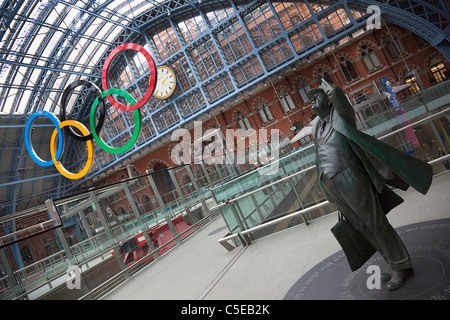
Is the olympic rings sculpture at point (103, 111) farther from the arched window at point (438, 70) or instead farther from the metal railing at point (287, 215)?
the arched window at point (438, 70)

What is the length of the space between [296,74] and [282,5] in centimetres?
495

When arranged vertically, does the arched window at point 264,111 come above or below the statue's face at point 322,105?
above

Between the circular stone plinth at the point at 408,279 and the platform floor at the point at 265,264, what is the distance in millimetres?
204

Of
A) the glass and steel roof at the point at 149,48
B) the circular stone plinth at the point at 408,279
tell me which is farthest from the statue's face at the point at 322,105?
the glass and steel roof at the point at 149,48

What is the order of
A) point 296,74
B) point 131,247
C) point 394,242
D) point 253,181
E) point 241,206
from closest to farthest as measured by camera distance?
point 394,242, point 241,206, point 253,181, point 131,247, point 296,74

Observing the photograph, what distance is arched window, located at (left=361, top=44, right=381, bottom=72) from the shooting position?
2127 centimetres

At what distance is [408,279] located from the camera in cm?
238

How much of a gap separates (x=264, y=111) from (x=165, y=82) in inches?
339

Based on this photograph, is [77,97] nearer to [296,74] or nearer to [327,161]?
[296,74]

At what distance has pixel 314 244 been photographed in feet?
13.3

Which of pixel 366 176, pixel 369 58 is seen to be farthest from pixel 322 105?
pixel 369 58

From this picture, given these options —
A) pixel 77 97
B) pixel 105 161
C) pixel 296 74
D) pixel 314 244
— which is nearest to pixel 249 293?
pixel 314 244

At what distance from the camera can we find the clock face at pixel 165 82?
25.0 metres

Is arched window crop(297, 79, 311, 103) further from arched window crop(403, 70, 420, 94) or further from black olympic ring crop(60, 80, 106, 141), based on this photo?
black olympic ring crop(60, 80, 106, 141)
